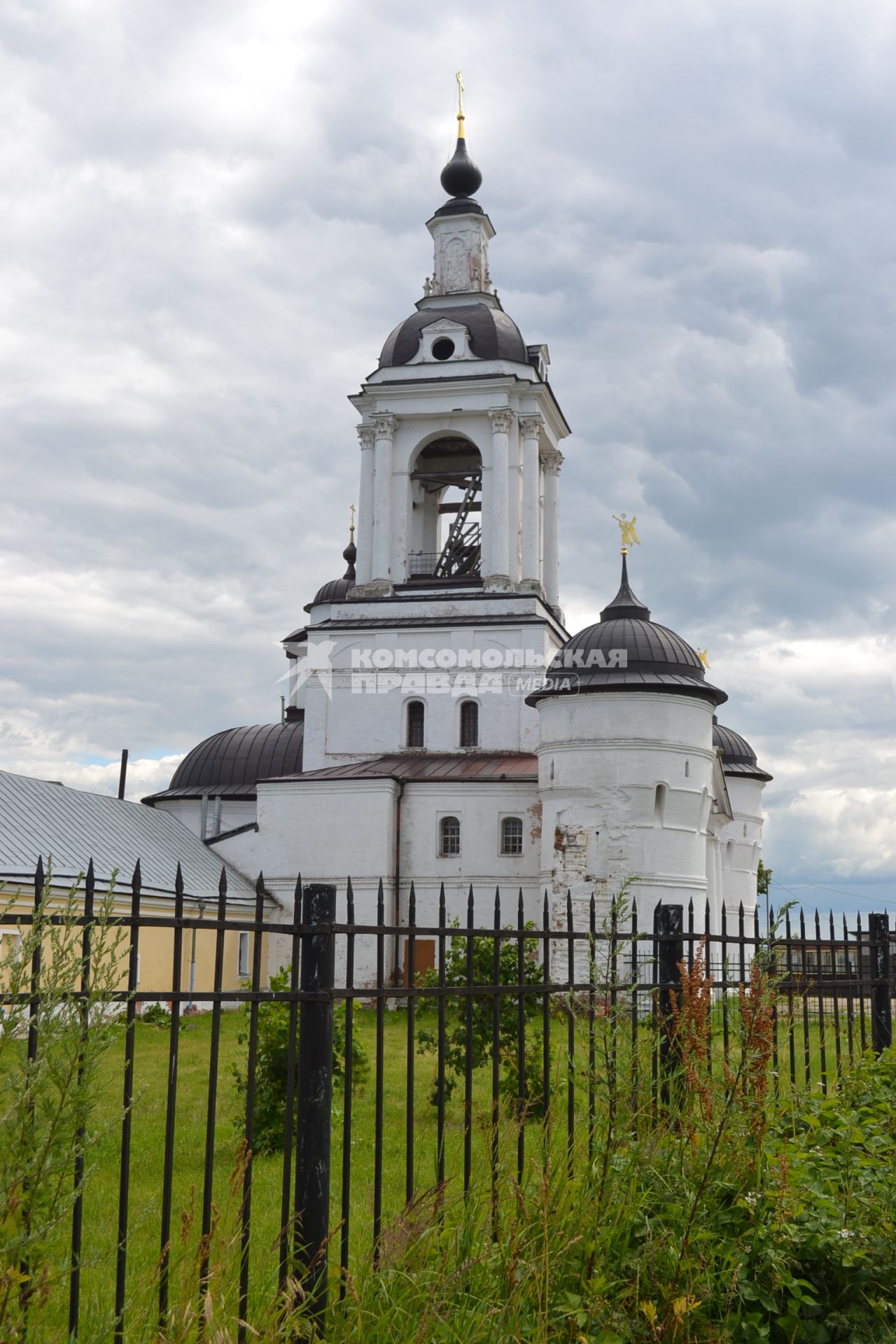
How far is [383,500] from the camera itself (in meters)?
29.7

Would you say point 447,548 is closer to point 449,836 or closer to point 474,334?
point 474,334

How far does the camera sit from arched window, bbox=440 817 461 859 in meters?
26.0

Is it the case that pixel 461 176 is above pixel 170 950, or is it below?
above

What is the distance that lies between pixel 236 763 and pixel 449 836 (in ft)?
30.5

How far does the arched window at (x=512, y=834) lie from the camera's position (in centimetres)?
2558

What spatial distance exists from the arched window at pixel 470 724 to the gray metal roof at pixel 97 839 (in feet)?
20.3

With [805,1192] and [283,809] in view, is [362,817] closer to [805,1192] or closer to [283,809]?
[283,809]

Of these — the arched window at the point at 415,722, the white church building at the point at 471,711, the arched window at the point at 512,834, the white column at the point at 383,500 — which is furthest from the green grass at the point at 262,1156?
the white column at the point at 383,500

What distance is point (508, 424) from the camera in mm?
29328

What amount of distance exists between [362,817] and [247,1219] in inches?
861

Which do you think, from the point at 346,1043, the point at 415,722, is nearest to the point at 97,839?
the point at 415,722

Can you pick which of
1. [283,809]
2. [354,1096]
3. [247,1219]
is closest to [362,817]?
[283,809]

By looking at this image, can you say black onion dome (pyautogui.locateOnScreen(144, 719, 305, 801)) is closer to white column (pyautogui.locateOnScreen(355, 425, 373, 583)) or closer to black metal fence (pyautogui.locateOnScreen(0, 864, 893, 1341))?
white column (pyautogui.locateOnScreen(355, 425, 373, 583))

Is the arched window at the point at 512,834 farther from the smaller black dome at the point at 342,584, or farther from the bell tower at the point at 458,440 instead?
the smaller black dome at the point at 342,584
